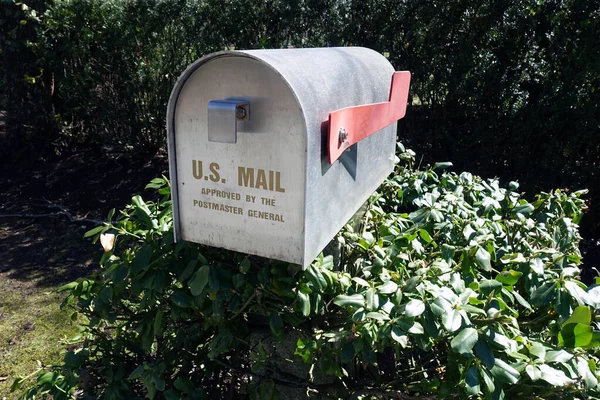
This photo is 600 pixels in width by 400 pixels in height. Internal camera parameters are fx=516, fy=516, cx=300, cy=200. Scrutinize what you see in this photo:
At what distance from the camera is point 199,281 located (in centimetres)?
155

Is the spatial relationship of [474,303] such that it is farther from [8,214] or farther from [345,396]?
[8,214]

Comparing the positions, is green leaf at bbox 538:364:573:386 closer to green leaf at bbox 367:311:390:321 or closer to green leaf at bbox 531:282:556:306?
green leaf at bbox 531:282:556:306

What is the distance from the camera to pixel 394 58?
14.7 ft

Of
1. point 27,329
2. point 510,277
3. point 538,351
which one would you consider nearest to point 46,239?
point 27,329

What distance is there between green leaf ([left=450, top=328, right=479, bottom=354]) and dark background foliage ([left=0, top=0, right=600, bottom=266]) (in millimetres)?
3248

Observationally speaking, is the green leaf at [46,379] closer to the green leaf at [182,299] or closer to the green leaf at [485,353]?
the green leaf at [182,299]

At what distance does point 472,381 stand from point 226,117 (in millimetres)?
931

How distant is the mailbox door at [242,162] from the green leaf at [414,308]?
1.08ft

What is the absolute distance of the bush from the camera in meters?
1.41

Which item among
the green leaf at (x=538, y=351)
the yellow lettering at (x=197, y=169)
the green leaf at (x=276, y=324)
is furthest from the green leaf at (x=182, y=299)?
the green leaf at (x=538, y=351)

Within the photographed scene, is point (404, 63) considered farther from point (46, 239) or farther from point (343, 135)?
point (46, 239)

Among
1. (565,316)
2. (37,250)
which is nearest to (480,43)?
(565,316)

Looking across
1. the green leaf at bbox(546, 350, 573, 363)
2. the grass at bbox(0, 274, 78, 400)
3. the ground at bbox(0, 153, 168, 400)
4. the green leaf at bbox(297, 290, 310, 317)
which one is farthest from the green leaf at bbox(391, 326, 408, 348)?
the grass at bbox(0, 274, 78, 400)

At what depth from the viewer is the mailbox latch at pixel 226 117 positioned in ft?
4.47
